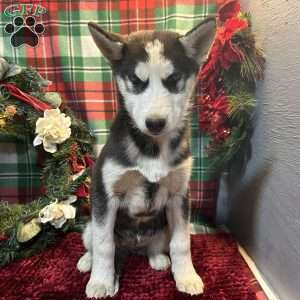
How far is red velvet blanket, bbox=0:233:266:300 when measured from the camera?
1554mm

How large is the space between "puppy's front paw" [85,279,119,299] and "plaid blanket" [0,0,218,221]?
827mm

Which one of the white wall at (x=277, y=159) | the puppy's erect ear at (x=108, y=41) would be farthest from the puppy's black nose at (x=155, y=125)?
Answer: the white wall at (x=277, y=159)

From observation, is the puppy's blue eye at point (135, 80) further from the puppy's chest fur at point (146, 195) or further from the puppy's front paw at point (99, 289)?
the puppy's front paw at point (99, 289)

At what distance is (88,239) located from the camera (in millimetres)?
1669

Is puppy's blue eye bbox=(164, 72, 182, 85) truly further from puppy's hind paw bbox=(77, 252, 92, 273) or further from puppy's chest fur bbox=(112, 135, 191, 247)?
puppy's hind paw bbox=(77, 252, 92, 273)

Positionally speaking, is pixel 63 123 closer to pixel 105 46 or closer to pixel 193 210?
pixel 105 46

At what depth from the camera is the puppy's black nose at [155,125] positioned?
1.28 metres

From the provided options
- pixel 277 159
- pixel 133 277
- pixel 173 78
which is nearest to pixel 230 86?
pixel 277 159

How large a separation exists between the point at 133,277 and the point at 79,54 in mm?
1150

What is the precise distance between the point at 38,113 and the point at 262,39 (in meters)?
1.07

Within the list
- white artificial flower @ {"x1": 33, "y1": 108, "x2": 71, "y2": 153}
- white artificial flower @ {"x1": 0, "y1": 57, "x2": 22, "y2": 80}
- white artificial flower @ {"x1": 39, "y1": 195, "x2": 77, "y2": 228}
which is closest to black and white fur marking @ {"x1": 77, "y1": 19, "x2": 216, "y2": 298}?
white artificial flower @ {"x1": 39, "y1": 195, "x2": 77, "y2": 228}

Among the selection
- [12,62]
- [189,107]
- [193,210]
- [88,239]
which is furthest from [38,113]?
[193,210]

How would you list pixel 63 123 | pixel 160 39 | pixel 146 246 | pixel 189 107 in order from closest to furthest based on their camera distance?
pixel 160 39 < pixel 189 107 < pixel 146 246 < pixel 63 123

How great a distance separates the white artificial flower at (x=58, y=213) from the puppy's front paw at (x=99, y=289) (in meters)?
0.42
